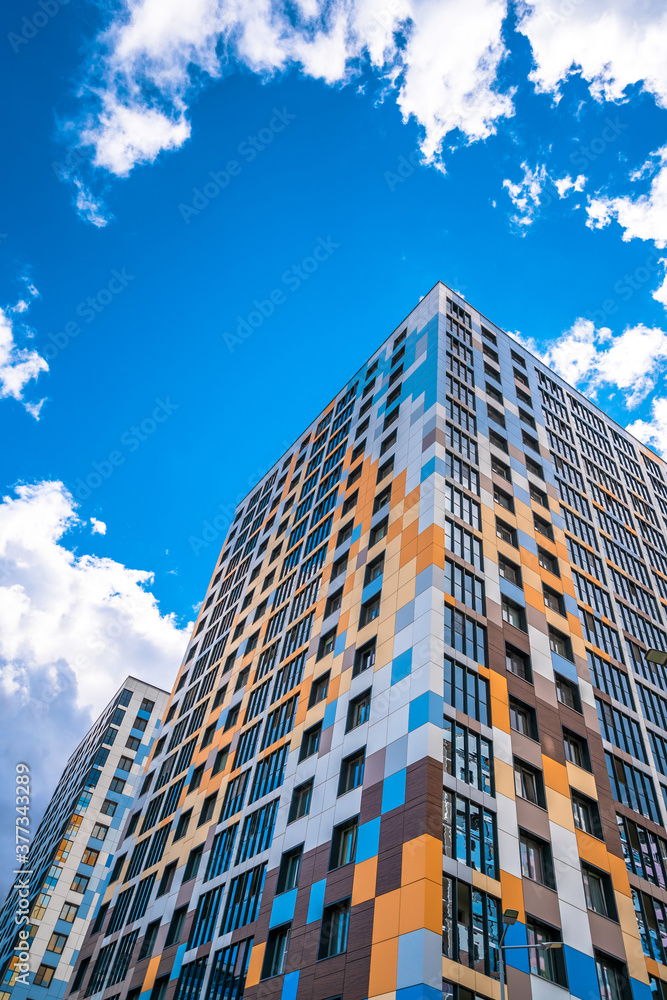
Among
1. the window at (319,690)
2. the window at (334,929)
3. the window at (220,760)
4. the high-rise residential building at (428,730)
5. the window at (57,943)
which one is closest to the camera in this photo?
the high-rise residential building at (428,730)

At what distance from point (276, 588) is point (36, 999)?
2080 inches

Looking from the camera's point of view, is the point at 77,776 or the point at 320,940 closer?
the point at 320,940

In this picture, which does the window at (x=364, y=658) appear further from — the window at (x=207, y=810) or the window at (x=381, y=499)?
the window at (x=207, y=810)

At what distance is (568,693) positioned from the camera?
4341 centimetres

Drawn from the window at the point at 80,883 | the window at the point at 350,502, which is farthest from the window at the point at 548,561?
the window at the point at 80,883

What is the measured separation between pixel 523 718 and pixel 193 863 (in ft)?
85.5

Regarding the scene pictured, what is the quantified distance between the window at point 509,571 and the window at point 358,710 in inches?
455

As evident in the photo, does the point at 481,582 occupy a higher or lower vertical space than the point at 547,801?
higher

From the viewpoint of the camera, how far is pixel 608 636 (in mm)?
49688

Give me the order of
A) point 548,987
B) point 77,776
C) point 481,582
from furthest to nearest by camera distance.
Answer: point 77,776 → point 481,582 → point 548,987

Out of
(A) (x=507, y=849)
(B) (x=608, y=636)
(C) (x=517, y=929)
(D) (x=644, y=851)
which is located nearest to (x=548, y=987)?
(C) (x=517, y=929)

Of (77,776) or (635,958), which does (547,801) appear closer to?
(635,958)

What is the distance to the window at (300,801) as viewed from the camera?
1622 inches

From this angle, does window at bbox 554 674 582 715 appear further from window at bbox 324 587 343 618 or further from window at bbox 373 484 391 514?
window at bbox 373 484 391 514
